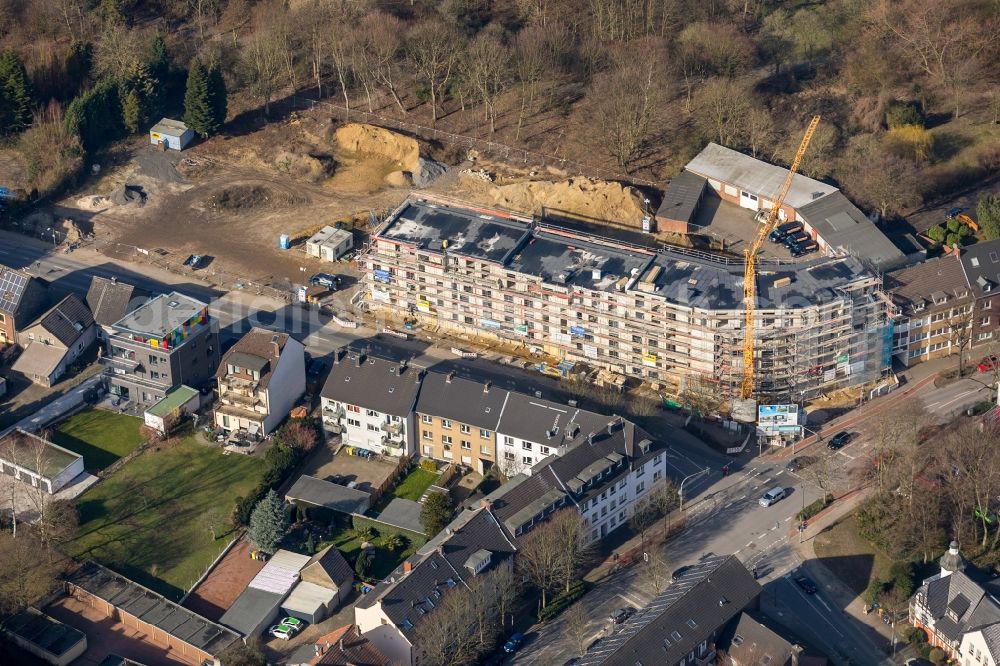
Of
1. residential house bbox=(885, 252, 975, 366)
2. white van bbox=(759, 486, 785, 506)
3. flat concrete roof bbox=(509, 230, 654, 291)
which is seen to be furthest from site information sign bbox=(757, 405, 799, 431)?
flat concrete roof bbox=(509, 230, 654, 291)

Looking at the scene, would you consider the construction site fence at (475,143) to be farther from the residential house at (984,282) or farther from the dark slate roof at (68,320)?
the dark slate roof at (68,320)

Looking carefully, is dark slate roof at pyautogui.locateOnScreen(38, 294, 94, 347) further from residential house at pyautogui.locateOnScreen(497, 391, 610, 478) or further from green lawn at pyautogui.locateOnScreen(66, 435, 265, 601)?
residential house at pyautogui.locateOnScreen(497, 391, 610, 478)

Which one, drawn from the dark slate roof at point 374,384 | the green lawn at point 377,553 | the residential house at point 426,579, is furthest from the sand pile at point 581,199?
the residential house at point 426,579

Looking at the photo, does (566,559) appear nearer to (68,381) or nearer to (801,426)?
(801,426)

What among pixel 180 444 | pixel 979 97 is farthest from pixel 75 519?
pixel 979 97

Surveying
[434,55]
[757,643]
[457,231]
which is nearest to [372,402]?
[457,231]

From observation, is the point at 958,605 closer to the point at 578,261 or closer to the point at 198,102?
the point at 578,261
